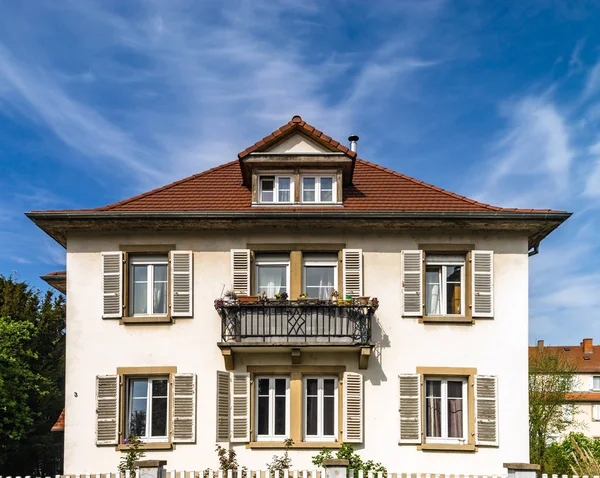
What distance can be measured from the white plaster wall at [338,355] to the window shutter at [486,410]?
7.6 inches

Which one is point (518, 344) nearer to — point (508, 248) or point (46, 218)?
point (508, 248)

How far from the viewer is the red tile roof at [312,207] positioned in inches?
591

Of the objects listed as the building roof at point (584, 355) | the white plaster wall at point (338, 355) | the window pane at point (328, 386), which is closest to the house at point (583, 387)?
the building roof at point (584, 355)

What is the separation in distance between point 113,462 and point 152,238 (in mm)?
5257

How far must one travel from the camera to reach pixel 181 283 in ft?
48.1

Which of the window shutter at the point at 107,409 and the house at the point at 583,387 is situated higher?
the window shutter at the point at 107,409

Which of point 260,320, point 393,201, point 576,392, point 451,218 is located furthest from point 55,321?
point 576,392

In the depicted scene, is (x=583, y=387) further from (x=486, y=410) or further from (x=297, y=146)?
(x=297, y=146)

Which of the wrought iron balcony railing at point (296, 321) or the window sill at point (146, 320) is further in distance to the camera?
the window sill at point (146, 320)

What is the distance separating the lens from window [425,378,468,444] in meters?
14.3

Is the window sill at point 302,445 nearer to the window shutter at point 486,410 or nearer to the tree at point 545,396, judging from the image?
the window shutter at point 486,410

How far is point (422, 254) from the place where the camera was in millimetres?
14734

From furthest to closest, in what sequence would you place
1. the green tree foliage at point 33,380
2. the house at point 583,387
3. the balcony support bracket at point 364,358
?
1. the house at point 583,387
2. the green tree foliage at point 33,380
3. the balcony support bracket at point 364,358

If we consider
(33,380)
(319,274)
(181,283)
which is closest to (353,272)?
(319,274)
